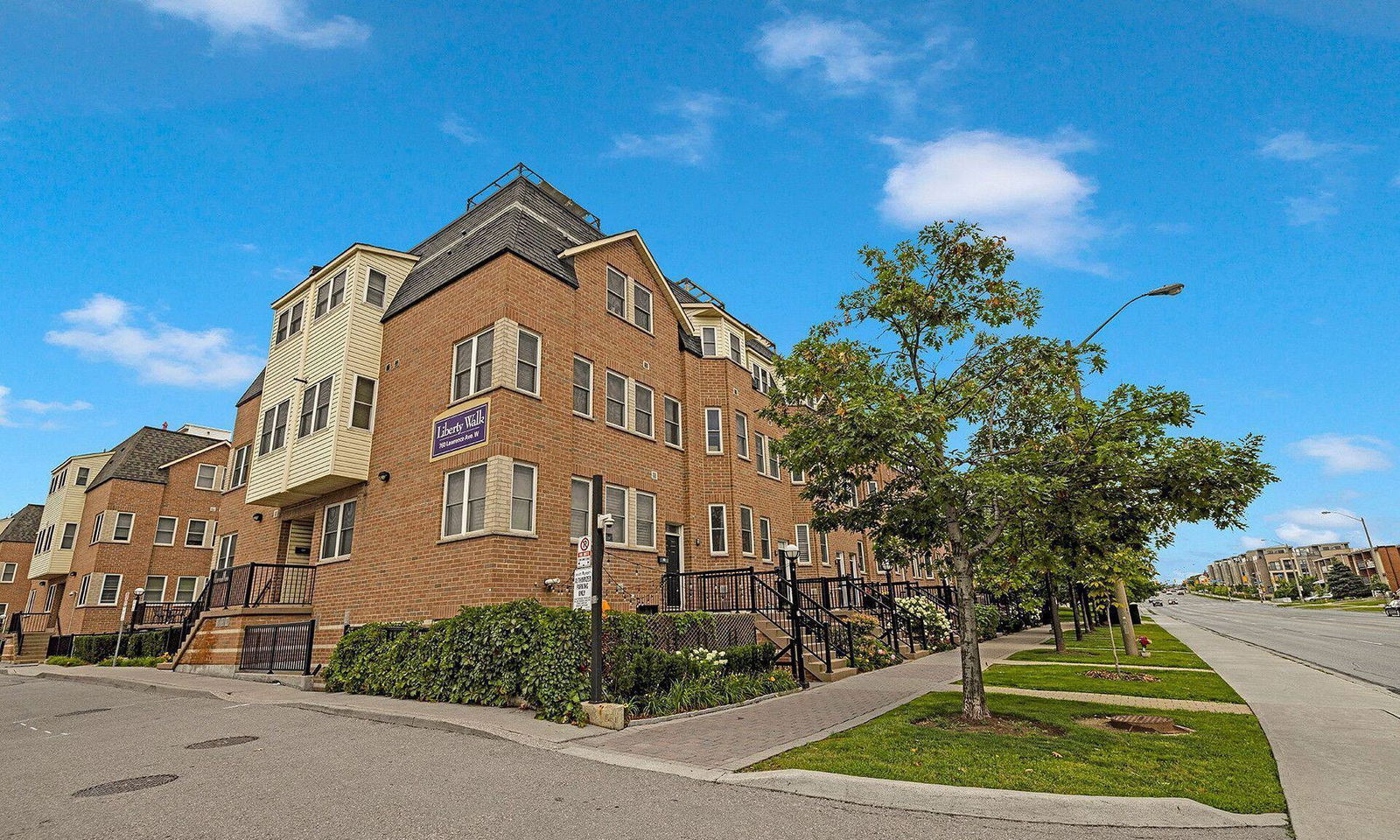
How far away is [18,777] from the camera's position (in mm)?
7395

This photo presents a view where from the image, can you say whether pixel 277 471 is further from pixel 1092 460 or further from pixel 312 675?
pixel 1092 460

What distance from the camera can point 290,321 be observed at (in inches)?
846

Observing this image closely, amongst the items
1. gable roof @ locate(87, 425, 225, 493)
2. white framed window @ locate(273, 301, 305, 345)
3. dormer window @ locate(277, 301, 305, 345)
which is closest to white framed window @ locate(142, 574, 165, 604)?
gable roof @ locate(87, 425, 225, 493)

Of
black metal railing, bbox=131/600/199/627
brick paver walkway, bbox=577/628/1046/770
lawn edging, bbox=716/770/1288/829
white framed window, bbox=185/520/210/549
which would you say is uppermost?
white framed window, bbox=185/520/210/549

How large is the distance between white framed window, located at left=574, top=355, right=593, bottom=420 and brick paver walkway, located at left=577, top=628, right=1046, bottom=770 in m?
8.45

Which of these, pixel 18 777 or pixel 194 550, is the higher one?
pixel 194 550

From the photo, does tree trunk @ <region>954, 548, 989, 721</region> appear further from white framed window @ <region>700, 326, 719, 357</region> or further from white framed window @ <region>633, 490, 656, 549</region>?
white framed window @ <region>700, 326, 719, 357</region>

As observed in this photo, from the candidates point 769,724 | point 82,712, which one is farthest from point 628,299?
point 82,712

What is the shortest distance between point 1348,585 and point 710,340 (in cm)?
9800

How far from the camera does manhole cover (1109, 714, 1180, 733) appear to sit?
27.9 ft

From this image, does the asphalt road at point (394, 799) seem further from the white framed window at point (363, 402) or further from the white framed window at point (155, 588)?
the white framed window at point (155, 588)

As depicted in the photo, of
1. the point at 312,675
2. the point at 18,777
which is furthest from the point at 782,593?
the point at 18,777

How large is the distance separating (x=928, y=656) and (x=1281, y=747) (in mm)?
11861

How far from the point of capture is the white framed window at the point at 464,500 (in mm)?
14492
